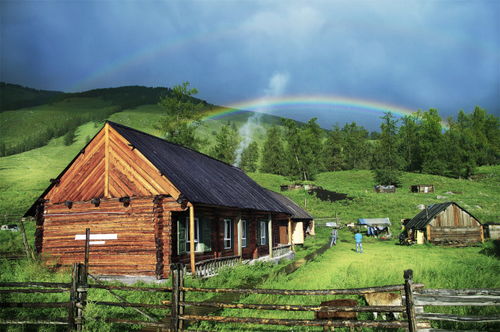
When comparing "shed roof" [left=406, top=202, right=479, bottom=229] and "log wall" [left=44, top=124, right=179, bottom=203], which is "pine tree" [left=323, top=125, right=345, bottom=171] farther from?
"log wall" [left=44, top=124, right=179, bottom=203]

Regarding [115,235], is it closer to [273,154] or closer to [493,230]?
[493,230]

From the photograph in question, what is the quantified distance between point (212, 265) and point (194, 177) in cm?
484

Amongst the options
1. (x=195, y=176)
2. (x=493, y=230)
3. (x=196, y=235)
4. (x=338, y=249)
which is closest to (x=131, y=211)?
(x=196, y=235)

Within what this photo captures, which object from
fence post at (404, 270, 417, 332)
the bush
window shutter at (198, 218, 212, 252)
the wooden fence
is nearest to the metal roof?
window shutter at (198, 218, 212, 252)

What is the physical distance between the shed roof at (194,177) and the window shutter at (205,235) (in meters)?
1.41

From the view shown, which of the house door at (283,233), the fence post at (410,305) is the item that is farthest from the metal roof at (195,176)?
the fence post at (410,305)

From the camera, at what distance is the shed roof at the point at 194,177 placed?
17359 millimetres

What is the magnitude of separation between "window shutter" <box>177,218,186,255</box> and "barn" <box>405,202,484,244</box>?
24.3m

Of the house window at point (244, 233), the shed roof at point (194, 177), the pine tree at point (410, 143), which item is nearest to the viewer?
the shed roof at point (194, 177)

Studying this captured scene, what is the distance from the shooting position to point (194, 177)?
20.1 m

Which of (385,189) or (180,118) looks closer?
(180,118)

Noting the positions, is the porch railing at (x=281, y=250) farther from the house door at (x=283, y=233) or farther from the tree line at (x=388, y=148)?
the tree line at (x=388, y=148)

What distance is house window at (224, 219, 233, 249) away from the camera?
69.6 feet

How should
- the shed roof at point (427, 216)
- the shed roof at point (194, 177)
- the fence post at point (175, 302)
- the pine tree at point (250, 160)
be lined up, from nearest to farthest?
1. the fence post at point (175, 302)
2. the shed roof at point (194, 177)
3. the shed roof at point (427, 216)
4. the pine tree at point (250, 160)
